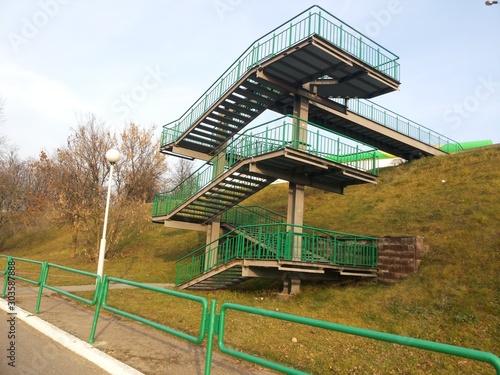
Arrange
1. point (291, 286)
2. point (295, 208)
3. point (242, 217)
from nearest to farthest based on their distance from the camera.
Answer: point (291, 286) → point (295, 208) → point (242, 217)

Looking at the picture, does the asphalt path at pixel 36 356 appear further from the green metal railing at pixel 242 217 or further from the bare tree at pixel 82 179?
the bare tree at pixel 82 179

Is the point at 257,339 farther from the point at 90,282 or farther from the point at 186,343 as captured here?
the point at 90,282

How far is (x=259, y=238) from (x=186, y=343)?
5.46 metres

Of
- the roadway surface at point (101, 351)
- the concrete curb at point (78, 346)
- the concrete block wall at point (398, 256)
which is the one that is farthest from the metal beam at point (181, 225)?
the concrete curb at point (78, 346)

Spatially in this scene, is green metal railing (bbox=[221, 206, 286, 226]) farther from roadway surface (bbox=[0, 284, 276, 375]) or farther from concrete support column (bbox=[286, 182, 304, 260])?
roadway surface (bbox=[0, 284, 276, 375])

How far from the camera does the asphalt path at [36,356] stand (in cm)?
480

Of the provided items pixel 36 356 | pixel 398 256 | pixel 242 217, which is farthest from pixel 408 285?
pixel 36 356

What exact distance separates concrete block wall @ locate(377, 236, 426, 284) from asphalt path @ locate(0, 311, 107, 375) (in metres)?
9.30

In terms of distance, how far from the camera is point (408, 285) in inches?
416

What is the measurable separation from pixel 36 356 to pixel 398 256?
10020 mm

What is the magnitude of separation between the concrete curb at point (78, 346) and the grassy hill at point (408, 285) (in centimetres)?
231

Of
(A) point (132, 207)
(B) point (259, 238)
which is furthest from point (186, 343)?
(A) point (132, 207)

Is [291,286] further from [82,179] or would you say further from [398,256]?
[82,179]

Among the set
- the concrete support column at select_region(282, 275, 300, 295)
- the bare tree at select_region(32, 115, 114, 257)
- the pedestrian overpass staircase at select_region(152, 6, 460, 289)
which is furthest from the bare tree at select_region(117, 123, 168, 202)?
the concrete support column at select_region(282, 275, 300, 295)
